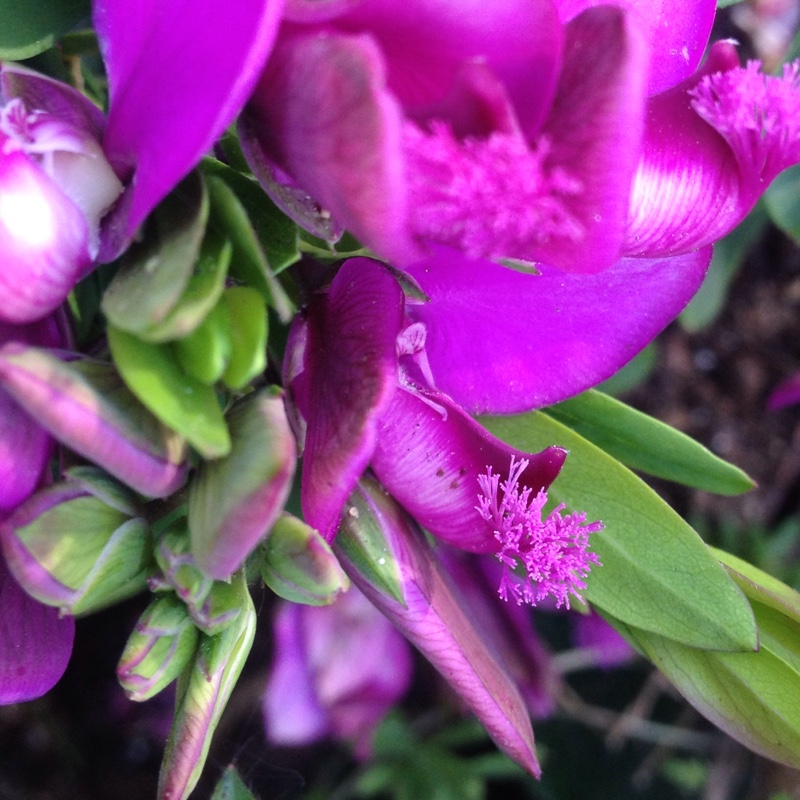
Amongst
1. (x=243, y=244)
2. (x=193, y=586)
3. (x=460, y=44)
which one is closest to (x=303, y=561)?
(x=193, y=586)

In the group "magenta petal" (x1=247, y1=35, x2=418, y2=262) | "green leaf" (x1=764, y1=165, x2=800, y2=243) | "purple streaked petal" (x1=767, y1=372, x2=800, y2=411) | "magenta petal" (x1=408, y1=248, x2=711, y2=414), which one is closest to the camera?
"magenta petal" (x1=247, y1=35, x2=418, y2=262)

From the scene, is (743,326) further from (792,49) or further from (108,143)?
(108,143)

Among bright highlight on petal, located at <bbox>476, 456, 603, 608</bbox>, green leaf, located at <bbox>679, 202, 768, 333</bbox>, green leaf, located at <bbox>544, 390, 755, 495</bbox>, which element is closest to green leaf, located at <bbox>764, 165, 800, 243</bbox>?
green leaf, located at <bbox>679, 202, 768, 333</bbox>

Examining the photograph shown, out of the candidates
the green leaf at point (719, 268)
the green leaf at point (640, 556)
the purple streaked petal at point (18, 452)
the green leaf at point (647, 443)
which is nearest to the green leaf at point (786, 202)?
the green leaf at point (719, 268)

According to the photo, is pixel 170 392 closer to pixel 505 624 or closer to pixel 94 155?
pixel 94 155

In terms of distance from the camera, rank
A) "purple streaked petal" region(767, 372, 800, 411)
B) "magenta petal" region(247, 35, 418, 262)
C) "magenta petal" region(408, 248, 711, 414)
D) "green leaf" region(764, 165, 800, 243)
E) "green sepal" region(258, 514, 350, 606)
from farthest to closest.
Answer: "purple streaked petal" region(767, 372, 800, 411), "green leaf" region(764, 165, 800, 243), "magenta petal" region(408, 248, 711, 414), "green sepal" region(258, 514, 350, 606), "magenta petal" region(247, 35, 418, 262)

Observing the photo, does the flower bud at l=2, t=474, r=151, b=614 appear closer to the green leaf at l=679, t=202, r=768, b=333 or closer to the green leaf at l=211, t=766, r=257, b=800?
the green leaf at l=211, t=766, r=257, b=800
